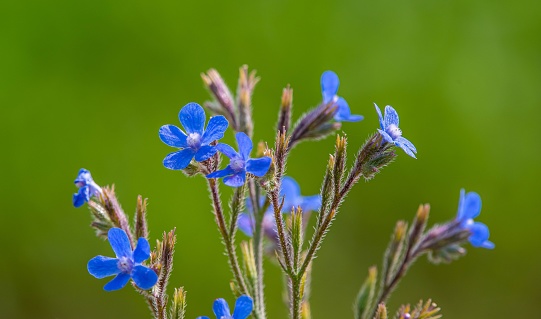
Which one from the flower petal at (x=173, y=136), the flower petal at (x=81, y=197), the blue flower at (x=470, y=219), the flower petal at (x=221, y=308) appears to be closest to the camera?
the flower petal at (x=221, y=308)

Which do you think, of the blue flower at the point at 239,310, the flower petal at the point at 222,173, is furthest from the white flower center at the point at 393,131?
the blue flower at the point at 239,310

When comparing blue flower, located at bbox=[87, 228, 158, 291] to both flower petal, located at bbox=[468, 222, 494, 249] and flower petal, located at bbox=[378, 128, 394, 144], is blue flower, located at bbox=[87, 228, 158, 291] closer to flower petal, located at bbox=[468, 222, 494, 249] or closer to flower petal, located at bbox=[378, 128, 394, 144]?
flower petal, located at bbox=[378, 128, 394, 144]

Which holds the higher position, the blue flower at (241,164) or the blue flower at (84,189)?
the blue flower at (84,189)

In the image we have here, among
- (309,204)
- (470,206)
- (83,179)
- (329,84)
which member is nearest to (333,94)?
(329,84)

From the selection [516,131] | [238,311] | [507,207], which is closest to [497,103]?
[516,131]

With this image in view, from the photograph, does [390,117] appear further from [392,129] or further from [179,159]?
[179,159]

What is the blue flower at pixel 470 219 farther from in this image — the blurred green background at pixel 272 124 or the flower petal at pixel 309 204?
the blurred green background at pixel 272 124
